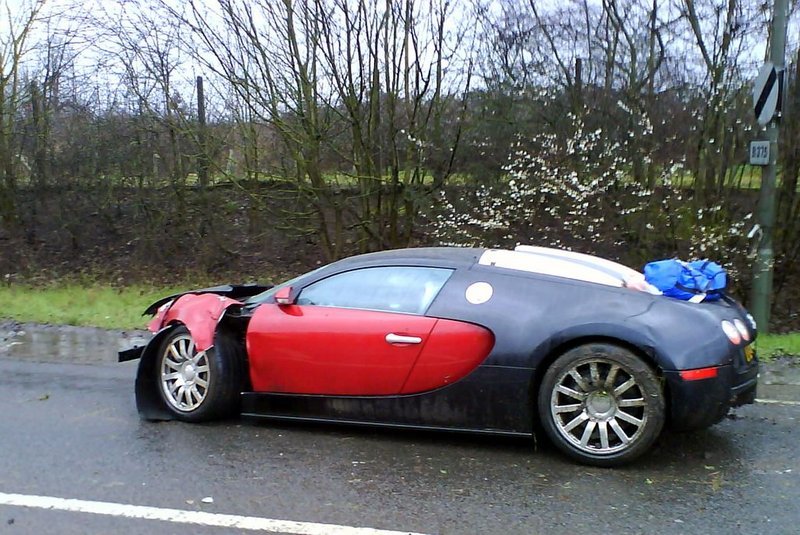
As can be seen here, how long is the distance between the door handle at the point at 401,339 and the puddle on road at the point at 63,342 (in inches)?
164

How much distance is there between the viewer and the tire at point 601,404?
4.65 meters

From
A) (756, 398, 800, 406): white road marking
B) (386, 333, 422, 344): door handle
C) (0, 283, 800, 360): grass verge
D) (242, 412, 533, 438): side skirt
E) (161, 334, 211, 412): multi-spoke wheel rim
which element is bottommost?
(756, 398, 800, 406): white road marking

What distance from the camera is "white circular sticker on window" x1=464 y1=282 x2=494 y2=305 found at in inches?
200

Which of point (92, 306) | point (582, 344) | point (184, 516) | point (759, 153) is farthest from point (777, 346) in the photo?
point (92, 306)

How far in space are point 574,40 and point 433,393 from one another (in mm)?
9651

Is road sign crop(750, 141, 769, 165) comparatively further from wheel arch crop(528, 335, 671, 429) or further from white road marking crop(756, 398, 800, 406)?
wheel arch crop(528, 335, 671, 429)

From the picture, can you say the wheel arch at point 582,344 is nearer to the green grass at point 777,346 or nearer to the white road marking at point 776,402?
the white road marking at point 776,402

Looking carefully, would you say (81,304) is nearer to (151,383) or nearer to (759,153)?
(151,383)

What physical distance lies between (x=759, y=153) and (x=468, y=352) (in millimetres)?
5429

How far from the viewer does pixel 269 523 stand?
399 cm

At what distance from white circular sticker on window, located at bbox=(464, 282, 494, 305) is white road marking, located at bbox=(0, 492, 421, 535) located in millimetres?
1712

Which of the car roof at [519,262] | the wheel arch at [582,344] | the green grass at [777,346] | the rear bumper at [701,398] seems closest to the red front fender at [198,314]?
the car roof at [519,262]

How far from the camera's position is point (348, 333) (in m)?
5.25

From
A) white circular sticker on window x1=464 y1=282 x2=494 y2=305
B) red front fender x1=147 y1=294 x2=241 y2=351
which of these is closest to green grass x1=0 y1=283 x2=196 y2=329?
red front fender x1=147 y1=294 x2=241 y2=351
